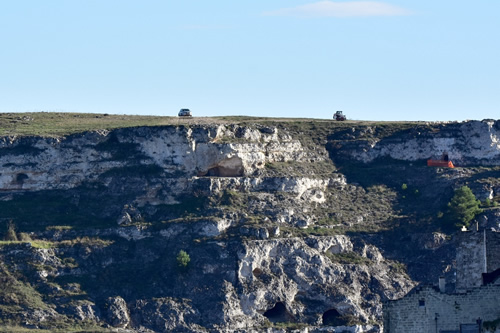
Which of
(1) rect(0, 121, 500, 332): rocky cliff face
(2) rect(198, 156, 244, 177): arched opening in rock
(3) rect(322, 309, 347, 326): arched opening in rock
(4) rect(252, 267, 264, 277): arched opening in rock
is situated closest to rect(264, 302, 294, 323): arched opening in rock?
(1) rect(0, 121, 500, 332): rocky cliff face

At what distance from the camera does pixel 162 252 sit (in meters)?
107

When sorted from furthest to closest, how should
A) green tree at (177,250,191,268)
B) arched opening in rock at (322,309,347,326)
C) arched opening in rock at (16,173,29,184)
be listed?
arched opening in rock at (16,173,29,184)
green tree at (177,250,191,268)
arched opening in rock at (322,309,347,326)

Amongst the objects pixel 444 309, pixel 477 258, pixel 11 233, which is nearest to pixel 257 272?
pixel 11 233

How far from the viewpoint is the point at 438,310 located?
60.6 metres

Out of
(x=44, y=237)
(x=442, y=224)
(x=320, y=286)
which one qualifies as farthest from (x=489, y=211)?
(x=44, y=237)

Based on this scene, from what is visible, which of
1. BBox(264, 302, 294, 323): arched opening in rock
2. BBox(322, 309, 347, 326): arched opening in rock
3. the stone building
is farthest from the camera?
BBox(264, 302, 294, 323): arched opening in rock

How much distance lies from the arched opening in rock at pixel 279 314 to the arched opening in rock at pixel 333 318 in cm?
204

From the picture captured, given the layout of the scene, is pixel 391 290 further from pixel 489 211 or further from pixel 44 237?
pixel 44 237

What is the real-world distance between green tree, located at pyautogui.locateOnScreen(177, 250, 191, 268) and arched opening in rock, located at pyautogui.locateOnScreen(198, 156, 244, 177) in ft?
33.1

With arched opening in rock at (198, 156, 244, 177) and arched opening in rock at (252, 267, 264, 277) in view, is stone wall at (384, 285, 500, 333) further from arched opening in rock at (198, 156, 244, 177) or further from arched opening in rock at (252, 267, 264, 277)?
arched opening in rock at (198, 156, 244, 177)

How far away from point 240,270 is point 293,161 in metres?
15.7

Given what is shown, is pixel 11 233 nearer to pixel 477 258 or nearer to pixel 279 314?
pixel 279 314

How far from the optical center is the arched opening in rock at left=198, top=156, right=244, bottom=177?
114 metres

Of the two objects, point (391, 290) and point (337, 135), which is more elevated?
point (337, 135)
